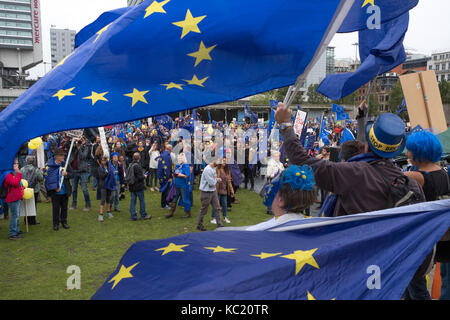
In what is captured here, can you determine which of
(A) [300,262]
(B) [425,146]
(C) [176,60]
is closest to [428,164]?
(B) [425,146]

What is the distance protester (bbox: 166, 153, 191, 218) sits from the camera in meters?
10.1

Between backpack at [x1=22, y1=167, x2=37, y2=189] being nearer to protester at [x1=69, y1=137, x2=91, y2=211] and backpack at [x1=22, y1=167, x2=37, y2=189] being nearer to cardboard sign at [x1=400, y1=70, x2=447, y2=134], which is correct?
protester at [x1=69, y1=137, x2=91, y2=211]

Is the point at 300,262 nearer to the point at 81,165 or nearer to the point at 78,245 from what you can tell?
the point at 78,245

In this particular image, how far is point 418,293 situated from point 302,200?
4.56 ft

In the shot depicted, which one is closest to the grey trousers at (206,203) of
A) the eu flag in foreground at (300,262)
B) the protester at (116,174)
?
the protester at (116,174)

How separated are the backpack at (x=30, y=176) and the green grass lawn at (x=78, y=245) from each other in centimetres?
112

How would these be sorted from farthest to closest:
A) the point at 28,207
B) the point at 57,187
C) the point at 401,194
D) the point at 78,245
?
the point at 28,207 < the point at 57,187 < the point at 78,245 < the point at 401,194

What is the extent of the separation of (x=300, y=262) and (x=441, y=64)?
139 metres

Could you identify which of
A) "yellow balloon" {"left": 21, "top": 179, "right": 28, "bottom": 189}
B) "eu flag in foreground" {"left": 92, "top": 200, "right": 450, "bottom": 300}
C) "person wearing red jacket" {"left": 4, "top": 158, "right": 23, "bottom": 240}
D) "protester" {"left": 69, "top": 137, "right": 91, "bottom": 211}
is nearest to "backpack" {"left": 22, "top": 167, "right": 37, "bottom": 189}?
"yellow balloon" {"left": 21, "top": 179, "right": 28, "bottom": 189}

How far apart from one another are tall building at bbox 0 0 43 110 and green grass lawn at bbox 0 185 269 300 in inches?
3694

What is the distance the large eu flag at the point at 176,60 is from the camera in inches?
120

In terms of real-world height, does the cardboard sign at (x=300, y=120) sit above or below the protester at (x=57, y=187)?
above

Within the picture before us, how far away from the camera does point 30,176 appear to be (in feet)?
30.7

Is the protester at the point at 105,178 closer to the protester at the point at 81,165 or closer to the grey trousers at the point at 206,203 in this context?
the protester at the point at 81,165
